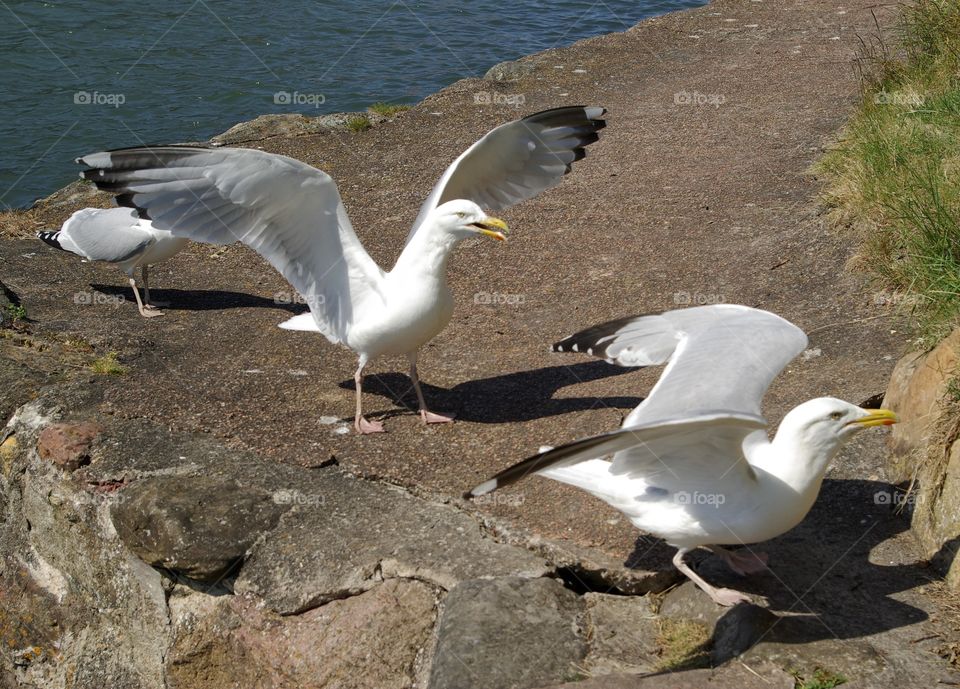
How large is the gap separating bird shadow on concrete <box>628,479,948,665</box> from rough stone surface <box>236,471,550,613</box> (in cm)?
71

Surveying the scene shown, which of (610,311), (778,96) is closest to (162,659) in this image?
(610,311)

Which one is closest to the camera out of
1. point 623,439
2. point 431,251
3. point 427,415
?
point 623,439

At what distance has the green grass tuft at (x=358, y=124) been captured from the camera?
10.5m

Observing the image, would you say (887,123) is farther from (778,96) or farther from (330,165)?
(330,165)

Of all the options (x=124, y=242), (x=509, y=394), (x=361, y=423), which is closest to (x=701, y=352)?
(x=509, y=394)

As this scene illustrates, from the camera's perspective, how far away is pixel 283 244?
18.9 ft

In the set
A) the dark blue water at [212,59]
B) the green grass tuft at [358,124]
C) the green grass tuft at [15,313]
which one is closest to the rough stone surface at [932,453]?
the green grass tuft at [15,313]

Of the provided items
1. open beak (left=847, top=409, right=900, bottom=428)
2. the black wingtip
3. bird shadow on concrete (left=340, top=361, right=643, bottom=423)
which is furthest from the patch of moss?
the black wingtip

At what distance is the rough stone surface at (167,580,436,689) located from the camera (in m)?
4.22

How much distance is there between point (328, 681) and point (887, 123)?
17.8 feet

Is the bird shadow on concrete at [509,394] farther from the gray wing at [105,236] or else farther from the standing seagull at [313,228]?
the gray wing at [105,236]

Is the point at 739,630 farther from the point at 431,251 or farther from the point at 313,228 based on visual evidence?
Answer: the point at 313,228

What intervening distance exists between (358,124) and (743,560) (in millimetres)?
7284

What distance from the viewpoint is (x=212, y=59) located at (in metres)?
14.0
